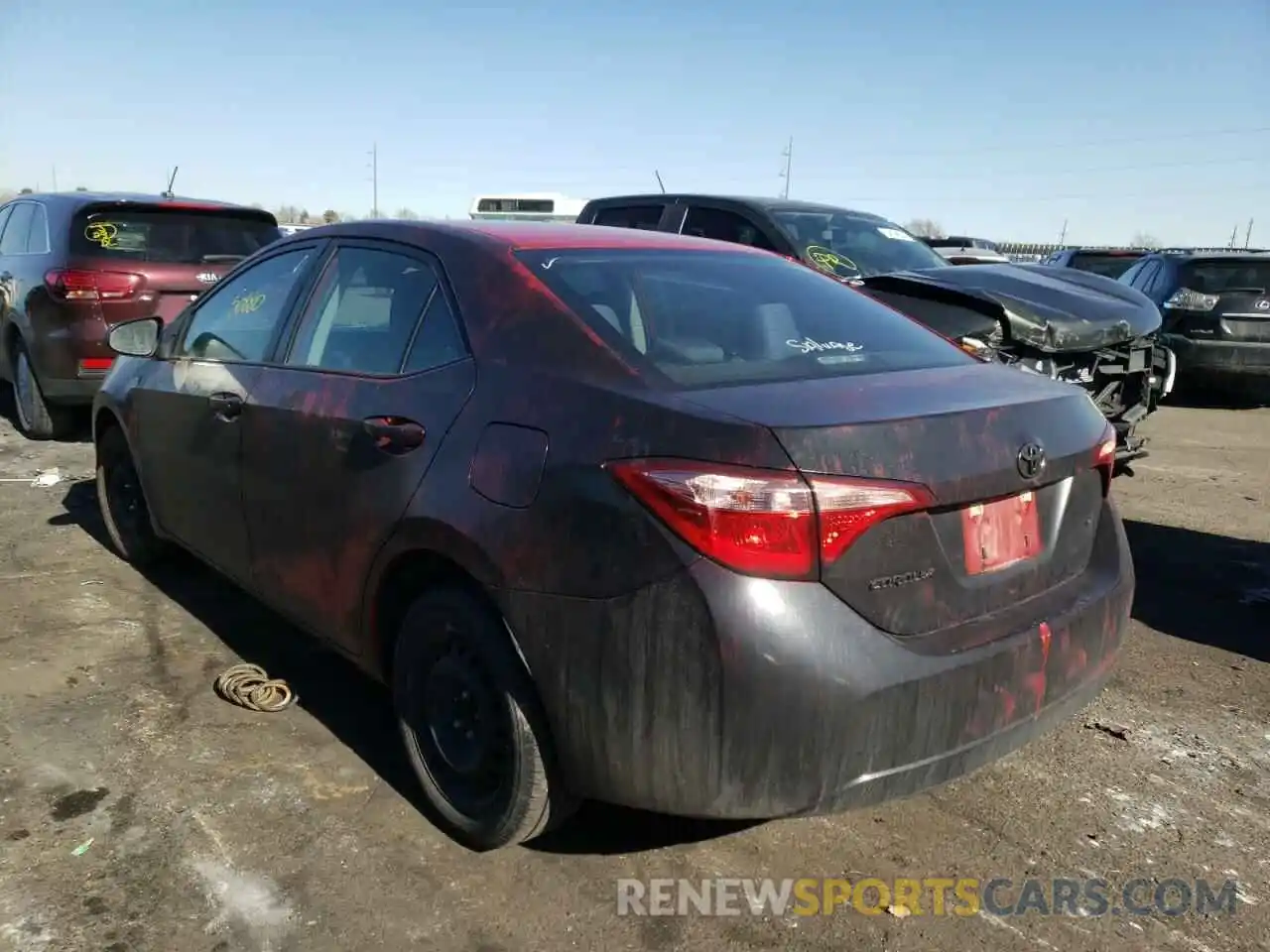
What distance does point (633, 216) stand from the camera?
8094mm

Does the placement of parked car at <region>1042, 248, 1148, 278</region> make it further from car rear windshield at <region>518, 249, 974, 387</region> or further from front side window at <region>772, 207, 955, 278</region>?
car rear windshield at <region>518, 249, 974, 387</region>

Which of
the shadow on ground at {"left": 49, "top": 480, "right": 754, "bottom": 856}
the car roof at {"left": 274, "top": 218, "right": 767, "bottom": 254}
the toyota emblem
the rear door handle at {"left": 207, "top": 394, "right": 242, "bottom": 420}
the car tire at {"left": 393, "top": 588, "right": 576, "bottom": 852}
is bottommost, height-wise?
the shadow on ground at {"left": 49, "top": 480, "right": 754, "bottom": 856}

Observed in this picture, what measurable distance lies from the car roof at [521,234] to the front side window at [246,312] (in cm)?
17

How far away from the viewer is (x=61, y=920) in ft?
7.96

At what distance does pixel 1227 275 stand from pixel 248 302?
32.4 feet

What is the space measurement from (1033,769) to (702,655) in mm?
1643

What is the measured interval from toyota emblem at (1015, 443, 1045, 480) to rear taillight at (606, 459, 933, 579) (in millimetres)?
450

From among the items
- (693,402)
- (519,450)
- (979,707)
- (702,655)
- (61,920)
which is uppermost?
(693,402)

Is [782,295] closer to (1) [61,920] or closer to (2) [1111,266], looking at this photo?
(1) [61,920]

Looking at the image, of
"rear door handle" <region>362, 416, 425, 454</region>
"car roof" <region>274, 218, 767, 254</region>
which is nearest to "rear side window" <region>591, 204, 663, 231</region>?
"car roof" <region>274, 218, 767, 254</region>

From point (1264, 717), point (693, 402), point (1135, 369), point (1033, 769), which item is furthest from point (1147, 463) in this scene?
point (693, 402)

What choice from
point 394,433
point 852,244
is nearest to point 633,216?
point 852,244

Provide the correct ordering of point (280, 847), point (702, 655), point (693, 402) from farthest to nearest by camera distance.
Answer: point (280, 847) → point (693, 402) → point (702, 655)

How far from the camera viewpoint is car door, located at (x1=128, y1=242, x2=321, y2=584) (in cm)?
351
